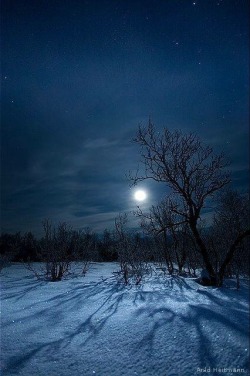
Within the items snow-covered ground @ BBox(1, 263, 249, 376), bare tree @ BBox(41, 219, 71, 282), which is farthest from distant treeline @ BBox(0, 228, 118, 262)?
snow-covered ground @ BBox(1, 263, 249, 376)

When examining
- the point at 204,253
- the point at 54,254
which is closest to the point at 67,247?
the point at 54,254

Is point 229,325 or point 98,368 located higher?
point 229,325

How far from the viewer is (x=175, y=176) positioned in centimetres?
671

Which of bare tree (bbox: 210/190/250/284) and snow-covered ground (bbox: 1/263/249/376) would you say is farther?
bare tree (bbox: 210/190/250/284)

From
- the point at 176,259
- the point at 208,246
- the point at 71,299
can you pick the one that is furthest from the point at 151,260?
the point at 208,246

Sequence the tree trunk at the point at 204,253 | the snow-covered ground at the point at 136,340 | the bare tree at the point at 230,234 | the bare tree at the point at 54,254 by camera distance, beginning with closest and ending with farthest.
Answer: the snow-covered ground at the point at 136,340, the bare tree at the point at 230,234, the tree trunk at the point at 204,253, the bare tree at the point at 54,254

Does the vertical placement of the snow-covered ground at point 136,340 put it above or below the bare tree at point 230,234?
below

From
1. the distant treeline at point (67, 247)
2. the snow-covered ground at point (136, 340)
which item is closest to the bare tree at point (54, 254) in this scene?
the distant treeline at point (67, 247)

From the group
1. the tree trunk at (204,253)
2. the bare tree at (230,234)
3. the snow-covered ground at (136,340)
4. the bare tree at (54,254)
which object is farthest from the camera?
the bare tree at (54,254)

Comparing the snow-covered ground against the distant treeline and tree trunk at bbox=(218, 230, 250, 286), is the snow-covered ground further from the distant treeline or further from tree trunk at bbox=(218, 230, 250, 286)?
the distant treeline

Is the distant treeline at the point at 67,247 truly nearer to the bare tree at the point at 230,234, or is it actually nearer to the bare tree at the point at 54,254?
the bare tree at the point at 54,254

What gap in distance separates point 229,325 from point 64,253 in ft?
36.0

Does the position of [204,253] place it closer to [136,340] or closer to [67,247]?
[136,340]

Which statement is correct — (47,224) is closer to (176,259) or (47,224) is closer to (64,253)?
(64,253)
